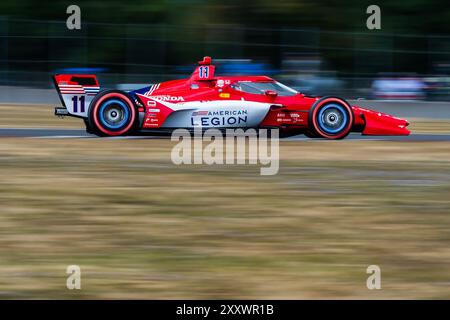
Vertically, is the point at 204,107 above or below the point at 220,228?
above

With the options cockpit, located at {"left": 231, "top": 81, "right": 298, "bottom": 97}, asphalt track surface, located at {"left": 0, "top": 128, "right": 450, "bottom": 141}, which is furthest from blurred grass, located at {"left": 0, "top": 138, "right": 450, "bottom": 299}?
asphalt track surface, located at {"left": 0, "top": 128, "right": 450, "bottom": 141}

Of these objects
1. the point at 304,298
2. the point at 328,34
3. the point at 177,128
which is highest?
the point at 328,34

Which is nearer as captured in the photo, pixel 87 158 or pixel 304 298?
pixel 304 298

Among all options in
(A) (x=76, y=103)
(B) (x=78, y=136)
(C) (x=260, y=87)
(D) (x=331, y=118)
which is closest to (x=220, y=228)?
(C) (x=260, y=87)

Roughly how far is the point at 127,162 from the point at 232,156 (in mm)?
1475

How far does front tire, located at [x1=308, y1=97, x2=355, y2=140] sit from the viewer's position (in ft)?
46.7

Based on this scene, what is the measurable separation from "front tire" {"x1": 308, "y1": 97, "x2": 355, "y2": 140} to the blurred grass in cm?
202

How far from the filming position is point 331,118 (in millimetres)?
14398

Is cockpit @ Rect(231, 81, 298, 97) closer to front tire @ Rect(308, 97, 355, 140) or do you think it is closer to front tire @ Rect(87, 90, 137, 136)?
front tire @ Rect(308, 97, 355, 140)

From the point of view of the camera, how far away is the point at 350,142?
14453 millimetres

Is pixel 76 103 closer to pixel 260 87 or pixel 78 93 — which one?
pixel 78 93

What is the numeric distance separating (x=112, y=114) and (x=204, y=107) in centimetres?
143

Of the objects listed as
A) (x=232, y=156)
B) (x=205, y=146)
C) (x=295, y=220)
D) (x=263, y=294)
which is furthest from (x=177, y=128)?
(x=263, y=294)

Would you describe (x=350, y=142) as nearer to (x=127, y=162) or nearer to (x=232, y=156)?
(x=232, y=156)
